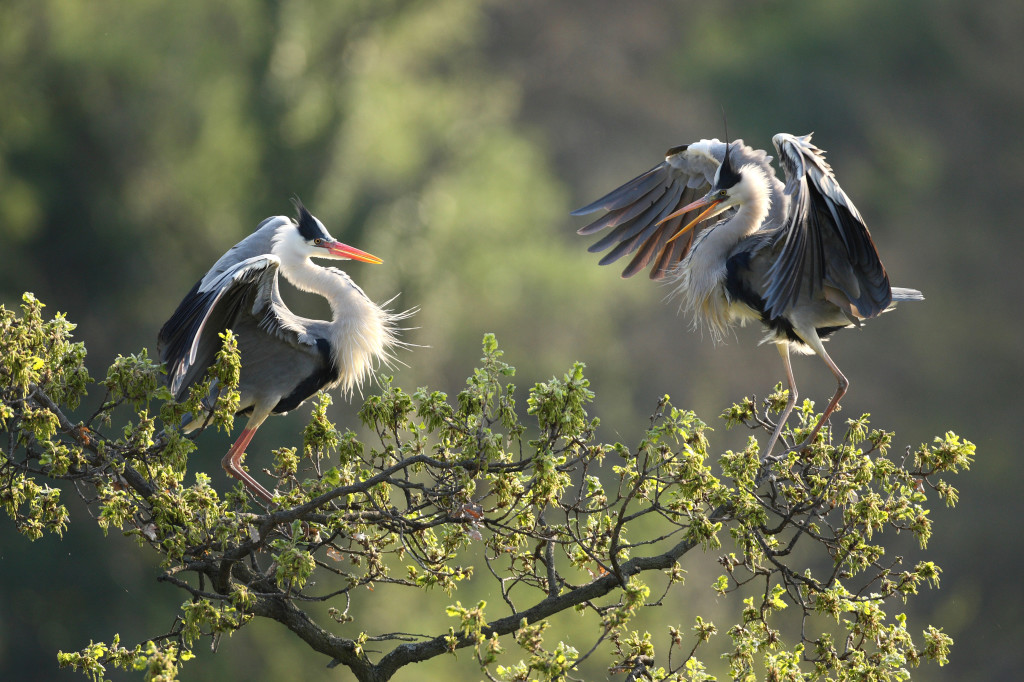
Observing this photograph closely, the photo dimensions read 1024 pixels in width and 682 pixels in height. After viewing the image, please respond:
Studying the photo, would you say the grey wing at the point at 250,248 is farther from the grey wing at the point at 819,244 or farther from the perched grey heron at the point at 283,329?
the grey wing at the point at 819,244

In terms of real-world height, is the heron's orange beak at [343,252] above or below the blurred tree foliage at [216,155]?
below

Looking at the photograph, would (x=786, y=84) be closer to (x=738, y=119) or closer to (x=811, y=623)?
(x=738, y=119)

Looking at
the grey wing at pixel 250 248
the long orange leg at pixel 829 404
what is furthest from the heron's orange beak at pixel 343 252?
the long orange leg at pixel 829 404

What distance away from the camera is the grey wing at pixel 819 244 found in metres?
2.90

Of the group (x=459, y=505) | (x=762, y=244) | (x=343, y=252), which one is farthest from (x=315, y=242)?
(x=459, y=505)

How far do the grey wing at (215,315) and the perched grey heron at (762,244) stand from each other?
3.50 feet

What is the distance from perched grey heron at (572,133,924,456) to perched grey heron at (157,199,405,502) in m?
0.80

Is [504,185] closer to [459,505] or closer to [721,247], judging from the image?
[721,247]

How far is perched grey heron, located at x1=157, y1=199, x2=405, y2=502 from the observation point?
114 inches

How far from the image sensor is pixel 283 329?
3326 mm

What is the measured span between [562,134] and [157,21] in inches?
261

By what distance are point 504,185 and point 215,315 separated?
7001 mm

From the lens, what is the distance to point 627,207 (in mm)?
4082

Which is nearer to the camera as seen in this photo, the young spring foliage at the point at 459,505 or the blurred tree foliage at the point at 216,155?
the young spring foliage at the point at 459,505
